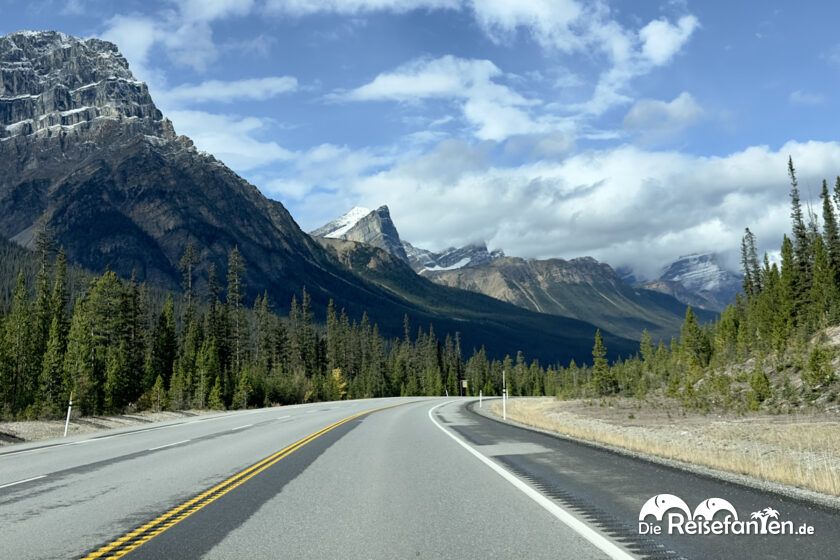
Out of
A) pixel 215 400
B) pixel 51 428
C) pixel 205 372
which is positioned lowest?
pixel 215 400

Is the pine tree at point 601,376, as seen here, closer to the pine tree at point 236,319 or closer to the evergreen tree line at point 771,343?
the evergreen tree line at point 771,343

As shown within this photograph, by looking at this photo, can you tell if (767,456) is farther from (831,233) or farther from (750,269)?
(750,269)

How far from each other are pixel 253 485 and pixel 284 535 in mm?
3999

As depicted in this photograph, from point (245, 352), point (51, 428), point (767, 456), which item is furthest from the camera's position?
point (245, 352)

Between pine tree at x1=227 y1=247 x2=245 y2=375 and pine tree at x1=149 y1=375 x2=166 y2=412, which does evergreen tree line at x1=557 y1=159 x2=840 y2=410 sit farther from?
pine tree at x1=227 y1=247 x2=245 y2=375

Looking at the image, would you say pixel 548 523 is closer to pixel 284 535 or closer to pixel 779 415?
pixel 284 535

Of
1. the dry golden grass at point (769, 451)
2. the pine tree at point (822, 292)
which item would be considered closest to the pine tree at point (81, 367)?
the dry golden grass at point (769, 451)

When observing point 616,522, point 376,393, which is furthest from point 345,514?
point 376,393

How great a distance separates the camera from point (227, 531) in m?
7.45

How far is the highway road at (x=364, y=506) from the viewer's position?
6.60 meters

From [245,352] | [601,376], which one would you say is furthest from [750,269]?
[245,352]

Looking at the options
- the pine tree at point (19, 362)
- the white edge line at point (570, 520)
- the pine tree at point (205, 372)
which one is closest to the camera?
the white edge line at point (570, 520)

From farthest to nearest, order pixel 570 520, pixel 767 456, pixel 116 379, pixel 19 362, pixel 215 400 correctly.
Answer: pixel 215 400, pixel 19 362, pixel 116 379, pixel 767 456, pixel 570 520

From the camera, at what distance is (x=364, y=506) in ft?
29.4
